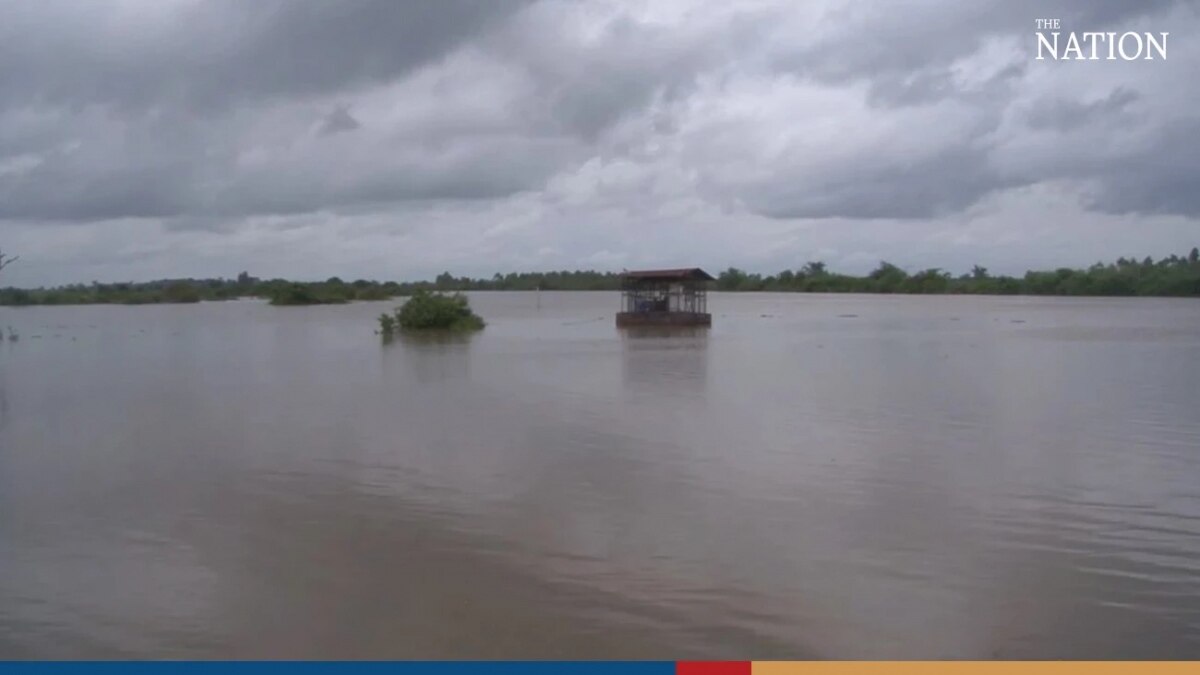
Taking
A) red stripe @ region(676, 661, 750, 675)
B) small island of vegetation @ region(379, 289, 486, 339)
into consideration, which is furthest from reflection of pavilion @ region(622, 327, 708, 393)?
red stripe @ region(676, 661, 750, 675)

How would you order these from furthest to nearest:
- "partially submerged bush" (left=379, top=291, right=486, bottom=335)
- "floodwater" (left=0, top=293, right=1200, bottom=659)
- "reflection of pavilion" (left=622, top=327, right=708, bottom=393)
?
"partially submerged bush" (left=379, top=291, right=486, bottom=335), "reflection of pavilion" (left=622, top=327, right=708, bottom=393), "floodwater" (left=0, top=293, right=1200, bottom=659)

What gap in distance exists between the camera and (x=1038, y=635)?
207 inches

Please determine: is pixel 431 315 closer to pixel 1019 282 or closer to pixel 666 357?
pixel 666 357

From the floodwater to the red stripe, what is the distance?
0.24 m

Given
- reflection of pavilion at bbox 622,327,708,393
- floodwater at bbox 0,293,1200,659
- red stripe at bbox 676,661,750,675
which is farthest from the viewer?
reflection of pavilion at bbox 622,327,708,393

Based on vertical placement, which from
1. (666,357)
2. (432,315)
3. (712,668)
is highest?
(432,315)

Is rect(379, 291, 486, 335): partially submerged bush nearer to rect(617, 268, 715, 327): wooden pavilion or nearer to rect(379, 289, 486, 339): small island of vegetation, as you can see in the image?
rect(379, 289, 486, 339): small island of vegetation

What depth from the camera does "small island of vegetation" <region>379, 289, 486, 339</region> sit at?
3166cm

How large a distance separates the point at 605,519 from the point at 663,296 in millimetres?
26909

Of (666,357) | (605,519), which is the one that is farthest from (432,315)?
(605,519)

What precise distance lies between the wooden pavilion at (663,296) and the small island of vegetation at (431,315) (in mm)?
5162

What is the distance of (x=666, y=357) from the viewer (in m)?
22.3

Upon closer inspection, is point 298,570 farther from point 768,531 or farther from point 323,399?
point 323,399

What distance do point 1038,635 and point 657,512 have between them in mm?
3014
